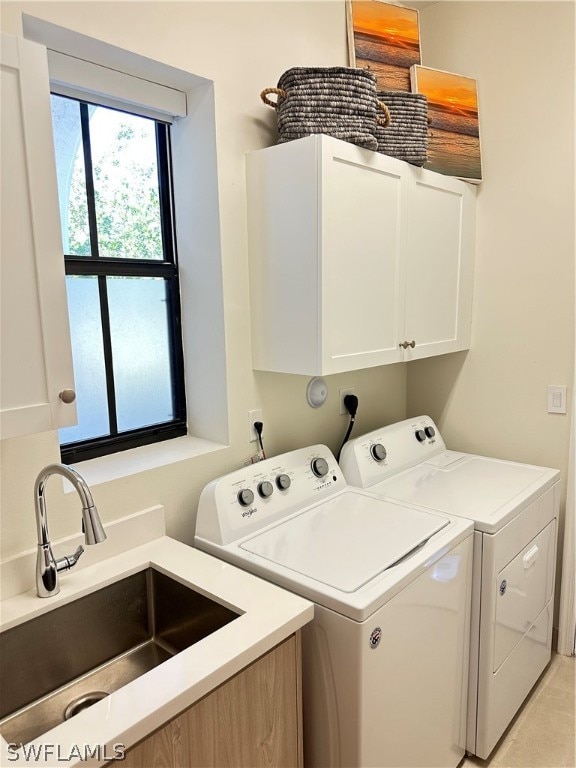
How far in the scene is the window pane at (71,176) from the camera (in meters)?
1.59

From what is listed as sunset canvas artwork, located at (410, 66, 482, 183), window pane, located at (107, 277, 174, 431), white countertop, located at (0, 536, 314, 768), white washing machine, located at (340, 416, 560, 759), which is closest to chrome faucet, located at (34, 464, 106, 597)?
white countertop, located at (0, 536, 314, 768)

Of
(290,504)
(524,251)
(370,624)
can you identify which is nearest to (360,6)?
(524,251)

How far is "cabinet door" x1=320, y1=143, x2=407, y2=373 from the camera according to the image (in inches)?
65.0

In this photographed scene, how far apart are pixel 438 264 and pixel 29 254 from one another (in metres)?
1.61

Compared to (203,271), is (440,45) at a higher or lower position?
higher

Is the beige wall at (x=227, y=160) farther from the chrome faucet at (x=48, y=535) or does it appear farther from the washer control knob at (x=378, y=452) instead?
the washer control knob at (x=378, y=452)

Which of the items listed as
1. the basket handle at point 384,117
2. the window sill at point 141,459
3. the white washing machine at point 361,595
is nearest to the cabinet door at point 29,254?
the window sill at point 141,459

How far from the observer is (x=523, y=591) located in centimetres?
194

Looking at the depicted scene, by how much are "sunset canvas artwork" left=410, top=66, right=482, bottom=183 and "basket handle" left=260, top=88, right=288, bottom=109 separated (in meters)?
0.74

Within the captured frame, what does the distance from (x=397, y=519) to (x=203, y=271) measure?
3.42 ft

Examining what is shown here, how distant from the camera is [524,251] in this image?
2.30 metres

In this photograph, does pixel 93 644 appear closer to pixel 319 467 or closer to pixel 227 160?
pixel 319 467

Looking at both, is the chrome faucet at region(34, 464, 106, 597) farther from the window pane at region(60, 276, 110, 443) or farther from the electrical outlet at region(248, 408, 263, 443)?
the electrical outlet at region(248, 408, 263, 443)

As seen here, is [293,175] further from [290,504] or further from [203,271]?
[290,504]
